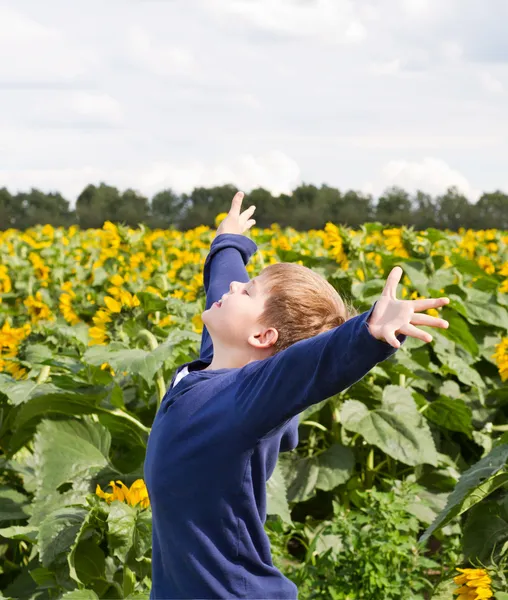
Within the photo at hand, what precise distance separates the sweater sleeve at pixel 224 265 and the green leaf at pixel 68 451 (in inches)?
27.5

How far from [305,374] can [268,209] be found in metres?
18.3

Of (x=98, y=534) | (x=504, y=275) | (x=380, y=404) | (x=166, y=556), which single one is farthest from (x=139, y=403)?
(x=504, y=275)

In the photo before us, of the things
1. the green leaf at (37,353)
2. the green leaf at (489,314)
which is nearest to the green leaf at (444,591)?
the green leaf at (37,353)

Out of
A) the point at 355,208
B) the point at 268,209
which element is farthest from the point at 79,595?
the point at 268,209

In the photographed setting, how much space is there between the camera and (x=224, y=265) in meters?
2.21

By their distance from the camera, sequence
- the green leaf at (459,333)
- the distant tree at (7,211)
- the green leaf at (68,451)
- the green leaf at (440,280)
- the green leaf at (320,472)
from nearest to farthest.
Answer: the green leaf at (68,451) → the green leaf at (320,472) → the green leaf at (459,333) → the green leaf at (440,280) → the distant tree at (7,211)

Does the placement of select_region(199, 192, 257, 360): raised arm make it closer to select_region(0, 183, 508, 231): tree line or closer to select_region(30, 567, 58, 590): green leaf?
select_region(30, 567, 58, 590): green leaf

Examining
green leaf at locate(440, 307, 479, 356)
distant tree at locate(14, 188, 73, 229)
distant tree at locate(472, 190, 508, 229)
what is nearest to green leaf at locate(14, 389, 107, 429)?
green leaf at locate(440, 307, 479, 356)

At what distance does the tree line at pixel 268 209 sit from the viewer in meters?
17.5

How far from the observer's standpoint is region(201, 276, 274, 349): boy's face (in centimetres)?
170

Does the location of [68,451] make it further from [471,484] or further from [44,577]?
[471,484]

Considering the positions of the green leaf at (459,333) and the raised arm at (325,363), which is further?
the green leaf at (459,333)

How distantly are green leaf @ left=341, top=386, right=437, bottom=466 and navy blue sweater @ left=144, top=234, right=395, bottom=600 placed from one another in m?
1.60

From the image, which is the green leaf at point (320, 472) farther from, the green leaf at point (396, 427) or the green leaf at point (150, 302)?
the green leaf at point (150, 302)
